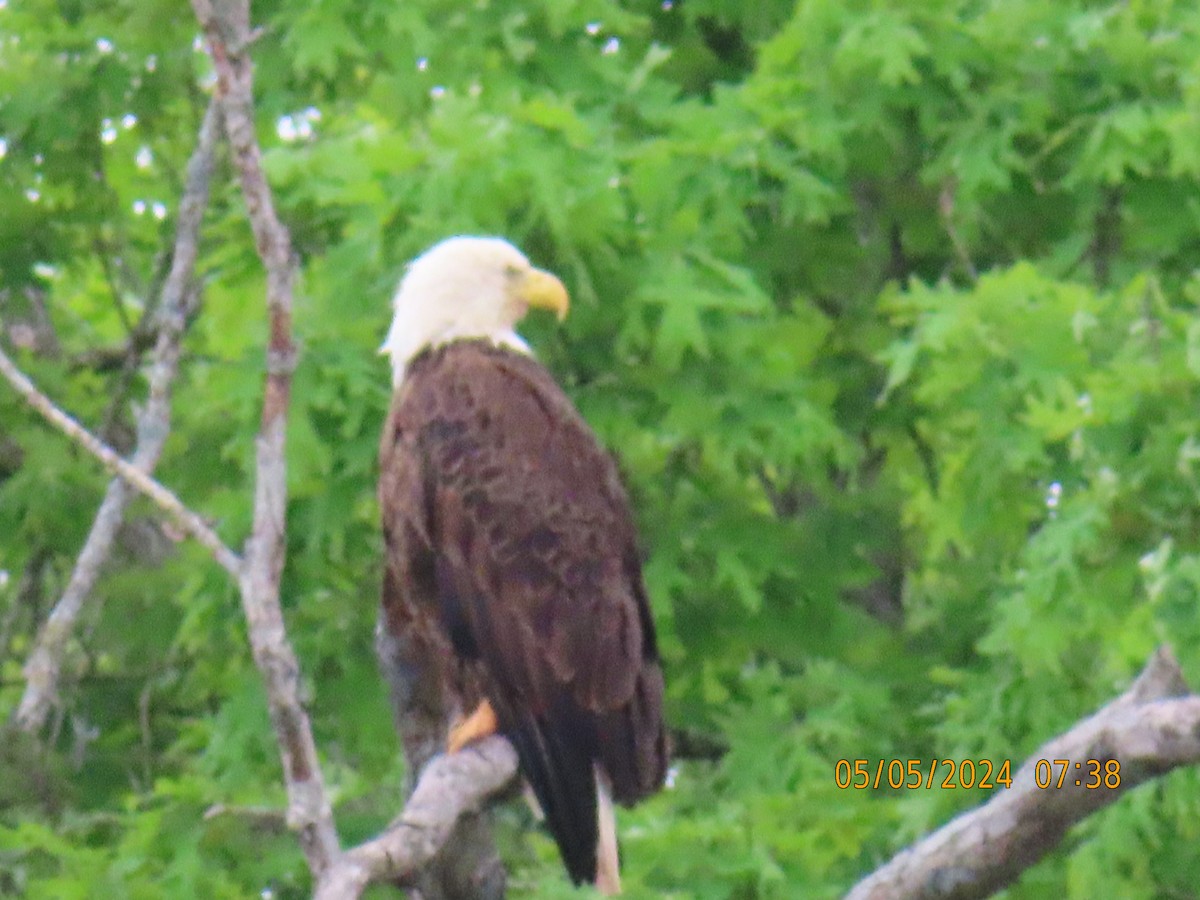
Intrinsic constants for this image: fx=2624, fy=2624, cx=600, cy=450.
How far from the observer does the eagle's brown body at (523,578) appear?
5.42 meters

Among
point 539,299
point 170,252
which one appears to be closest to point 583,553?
point 539,299

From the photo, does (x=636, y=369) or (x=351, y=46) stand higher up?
(x=351, y=46)

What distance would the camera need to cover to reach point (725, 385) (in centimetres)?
709

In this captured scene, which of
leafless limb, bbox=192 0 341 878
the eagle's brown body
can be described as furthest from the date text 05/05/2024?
leafless limb, bbox=192 0 341 878

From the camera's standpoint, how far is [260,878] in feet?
22.4

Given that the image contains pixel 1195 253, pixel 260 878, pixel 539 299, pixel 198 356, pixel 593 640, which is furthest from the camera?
pixel 198 356

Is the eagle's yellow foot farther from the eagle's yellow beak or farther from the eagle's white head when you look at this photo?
the eagle's yellow beak

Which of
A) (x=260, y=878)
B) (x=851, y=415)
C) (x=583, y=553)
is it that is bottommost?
(x=260, y=878)

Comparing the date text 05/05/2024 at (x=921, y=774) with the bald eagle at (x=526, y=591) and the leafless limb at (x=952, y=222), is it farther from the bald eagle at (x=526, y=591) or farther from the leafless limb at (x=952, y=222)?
the leafless limb at (x=952, y=222)

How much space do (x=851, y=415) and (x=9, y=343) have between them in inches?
114

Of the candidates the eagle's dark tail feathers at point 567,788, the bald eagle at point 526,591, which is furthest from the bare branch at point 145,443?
the eagle's dark tail feathers at point 567,788

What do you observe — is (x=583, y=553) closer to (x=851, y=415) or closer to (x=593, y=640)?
(x=593, y=640)

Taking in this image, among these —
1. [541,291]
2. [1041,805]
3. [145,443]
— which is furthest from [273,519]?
[145,443]

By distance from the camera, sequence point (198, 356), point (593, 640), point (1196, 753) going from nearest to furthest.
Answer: point (1196, 753) < point (593, 640) < point (198, 356)
